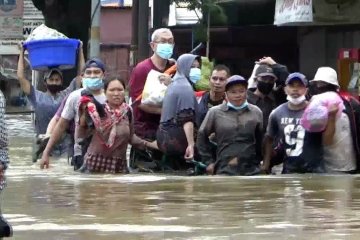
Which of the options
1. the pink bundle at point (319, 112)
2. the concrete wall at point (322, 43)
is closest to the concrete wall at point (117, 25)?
the concrete wall at point (322, 43)

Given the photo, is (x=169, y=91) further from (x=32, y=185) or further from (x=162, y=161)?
(x=32, y=185)

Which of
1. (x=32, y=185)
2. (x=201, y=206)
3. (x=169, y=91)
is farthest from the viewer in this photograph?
(x=169, y=91)

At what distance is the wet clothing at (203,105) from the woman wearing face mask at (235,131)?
17.7 inches

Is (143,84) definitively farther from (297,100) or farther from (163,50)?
(297,100)

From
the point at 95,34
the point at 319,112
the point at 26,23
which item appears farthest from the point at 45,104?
the point at 26,23

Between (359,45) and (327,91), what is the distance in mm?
10018

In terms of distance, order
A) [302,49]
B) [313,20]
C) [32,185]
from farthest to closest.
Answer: [302,49]
[313,20]
[32,185]

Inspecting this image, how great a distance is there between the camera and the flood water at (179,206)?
27.1 ft

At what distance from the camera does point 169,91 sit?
12.8m

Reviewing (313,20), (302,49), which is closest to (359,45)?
(313,20)

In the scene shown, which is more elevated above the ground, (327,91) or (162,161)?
(327,91)

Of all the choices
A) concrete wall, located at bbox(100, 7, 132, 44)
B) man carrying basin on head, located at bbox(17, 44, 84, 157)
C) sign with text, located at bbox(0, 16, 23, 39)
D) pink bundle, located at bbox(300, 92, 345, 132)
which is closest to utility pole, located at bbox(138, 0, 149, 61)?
sign with text, located at bbox(0, 16, 23, 39)

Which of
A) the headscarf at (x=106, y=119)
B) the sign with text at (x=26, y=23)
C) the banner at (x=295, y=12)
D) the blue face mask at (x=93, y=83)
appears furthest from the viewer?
the sign with text at (x=26, y=23)

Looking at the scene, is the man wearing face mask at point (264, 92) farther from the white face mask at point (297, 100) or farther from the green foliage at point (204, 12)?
the green foliage at point (204, 12)
